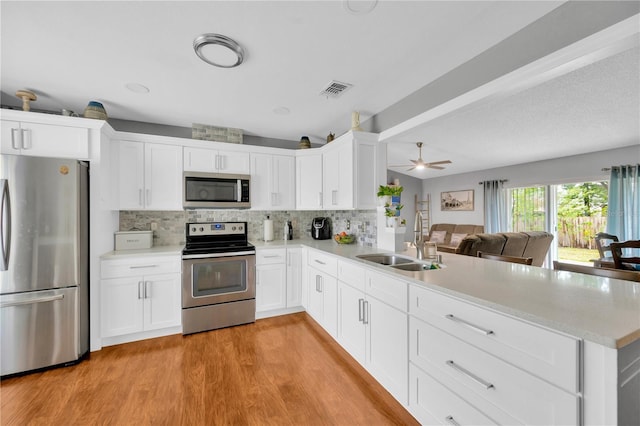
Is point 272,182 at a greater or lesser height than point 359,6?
lesser

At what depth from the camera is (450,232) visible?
6.85 m

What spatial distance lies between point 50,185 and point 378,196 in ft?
9.68

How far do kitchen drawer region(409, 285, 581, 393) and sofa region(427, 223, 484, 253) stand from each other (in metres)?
5.29

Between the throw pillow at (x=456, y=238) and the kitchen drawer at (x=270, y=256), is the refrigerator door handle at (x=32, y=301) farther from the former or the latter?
the throw pillow at (x=456, y=238)

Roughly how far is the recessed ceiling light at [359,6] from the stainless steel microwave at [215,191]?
7.47ft

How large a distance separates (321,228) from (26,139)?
122 inches

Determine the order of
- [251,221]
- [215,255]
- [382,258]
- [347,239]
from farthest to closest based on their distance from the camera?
[251,221] < [347,239] < [215,255] < [382,258]

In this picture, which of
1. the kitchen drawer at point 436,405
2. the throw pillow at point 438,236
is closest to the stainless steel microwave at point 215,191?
the kitchen drawer at point 436,405

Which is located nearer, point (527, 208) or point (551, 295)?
point (551, 295)

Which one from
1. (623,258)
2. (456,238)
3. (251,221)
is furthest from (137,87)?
(456,238)

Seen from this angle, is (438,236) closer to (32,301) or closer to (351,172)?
(351,172)

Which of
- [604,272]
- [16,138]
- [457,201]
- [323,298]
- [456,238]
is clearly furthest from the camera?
[457,201]

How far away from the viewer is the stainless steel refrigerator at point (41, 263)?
2.05 m

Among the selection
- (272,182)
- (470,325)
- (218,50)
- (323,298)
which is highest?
(218,50)
